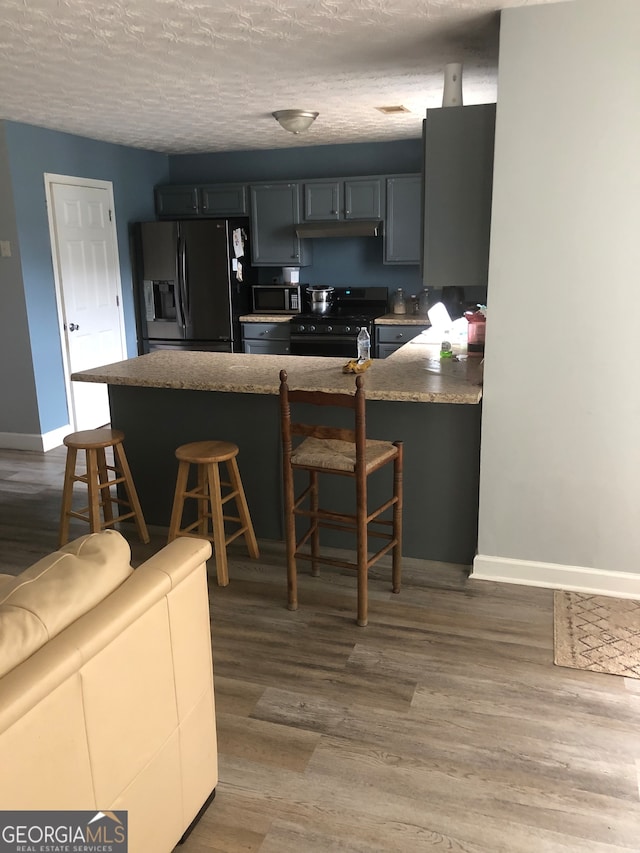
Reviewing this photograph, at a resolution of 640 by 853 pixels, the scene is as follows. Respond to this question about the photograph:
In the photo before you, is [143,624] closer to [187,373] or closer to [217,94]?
[187,373]

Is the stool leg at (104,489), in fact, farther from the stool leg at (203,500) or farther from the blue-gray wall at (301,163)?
the blue-gray wall at (301,163)

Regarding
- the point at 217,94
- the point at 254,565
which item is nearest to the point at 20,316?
the point at 217,94

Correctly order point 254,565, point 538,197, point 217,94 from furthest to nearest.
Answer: point 217,94
point 254,565
point 538,197

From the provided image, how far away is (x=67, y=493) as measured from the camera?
3598mm

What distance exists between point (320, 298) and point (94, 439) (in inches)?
129

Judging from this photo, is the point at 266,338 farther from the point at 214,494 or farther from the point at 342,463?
the point at 342,463

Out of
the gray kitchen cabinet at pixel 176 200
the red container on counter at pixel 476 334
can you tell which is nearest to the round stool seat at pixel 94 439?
the red container on counter at pixel 476 334

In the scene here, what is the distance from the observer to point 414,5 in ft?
8.79

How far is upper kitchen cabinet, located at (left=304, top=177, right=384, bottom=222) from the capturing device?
19.8 ft

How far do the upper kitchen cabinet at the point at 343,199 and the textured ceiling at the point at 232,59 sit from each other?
0.72m

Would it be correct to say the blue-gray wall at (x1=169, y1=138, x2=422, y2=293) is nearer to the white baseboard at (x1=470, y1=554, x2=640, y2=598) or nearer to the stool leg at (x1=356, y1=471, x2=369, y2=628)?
the white baseboard at (x1=470, y1=554, x2=640, y2=598)

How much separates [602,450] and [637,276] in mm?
731

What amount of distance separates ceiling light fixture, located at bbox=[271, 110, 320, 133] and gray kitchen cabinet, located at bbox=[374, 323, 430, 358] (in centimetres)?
181

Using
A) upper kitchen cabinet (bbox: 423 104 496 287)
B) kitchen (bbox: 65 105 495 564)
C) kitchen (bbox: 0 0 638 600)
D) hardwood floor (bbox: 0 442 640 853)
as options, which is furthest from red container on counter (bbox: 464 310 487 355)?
hardwood floor (bbox: 0 442 640 853)
